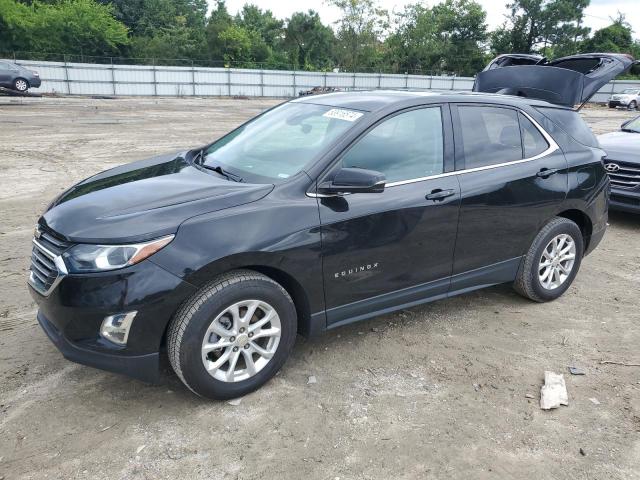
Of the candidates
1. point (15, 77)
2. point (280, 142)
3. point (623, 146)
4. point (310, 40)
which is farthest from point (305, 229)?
point (310, 40)

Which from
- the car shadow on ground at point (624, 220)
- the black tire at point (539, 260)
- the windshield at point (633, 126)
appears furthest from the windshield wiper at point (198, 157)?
the windshield at point (633, 126)

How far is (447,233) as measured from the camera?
12.5 feet

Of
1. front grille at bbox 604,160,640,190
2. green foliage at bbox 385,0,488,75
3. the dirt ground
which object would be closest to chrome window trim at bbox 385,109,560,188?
the dirt ground

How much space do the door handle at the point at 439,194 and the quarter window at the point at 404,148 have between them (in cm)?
13

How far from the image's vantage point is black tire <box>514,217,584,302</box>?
445 centimetres

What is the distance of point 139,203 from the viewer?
3.05 m

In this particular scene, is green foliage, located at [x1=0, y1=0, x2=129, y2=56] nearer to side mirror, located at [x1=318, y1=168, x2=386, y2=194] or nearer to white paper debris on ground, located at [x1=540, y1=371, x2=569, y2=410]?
side mirror, located at [x1=318, y1=168, x2=386, y2=194]

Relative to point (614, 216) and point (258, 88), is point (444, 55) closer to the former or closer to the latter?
point (258, 88)

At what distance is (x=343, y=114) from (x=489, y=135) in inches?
47.6

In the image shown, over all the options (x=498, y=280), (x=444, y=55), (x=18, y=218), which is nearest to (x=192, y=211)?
(x=498, y=280)

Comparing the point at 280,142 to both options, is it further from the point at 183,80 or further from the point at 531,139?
the point at 183,80

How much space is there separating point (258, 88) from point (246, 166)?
38.4 meters

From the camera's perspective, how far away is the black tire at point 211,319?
288 cm

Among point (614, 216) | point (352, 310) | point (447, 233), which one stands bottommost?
point (614, 216)
